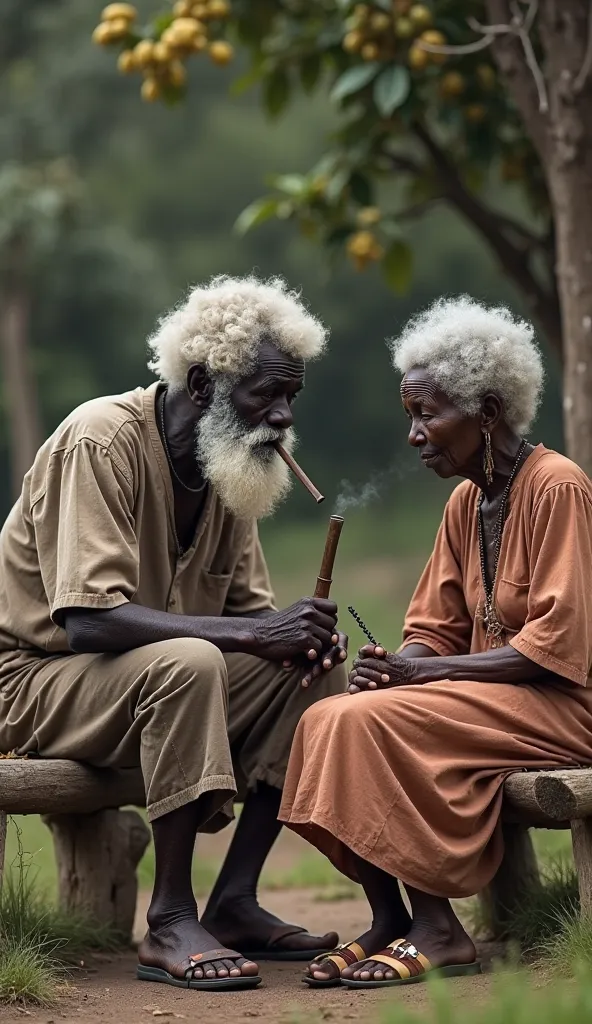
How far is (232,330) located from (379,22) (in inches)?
63.5

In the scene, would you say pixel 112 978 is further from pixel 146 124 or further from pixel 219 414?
pixel 146 124

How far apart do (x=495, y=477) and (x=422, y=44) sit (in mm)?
1791

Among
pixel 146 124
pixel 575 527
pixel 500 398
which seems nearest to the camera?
pixel 575 527

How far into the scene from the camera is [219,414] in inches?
162

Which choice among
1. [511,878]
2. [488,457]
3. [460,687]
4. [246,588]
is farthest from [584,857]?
[246,588]

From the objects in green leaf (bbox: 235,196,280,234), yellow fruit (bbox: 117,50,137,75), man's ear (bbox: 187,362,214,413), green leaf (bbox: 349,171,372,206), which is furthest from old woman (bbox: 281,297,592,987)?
yellow fruit (bbox: 117,50,137,75)

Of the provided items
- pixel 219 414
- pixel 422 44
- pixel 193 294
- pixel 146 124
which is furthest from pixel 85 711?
pixel 146 124

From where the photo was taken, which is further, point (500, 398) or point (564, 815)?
point (500, 398)

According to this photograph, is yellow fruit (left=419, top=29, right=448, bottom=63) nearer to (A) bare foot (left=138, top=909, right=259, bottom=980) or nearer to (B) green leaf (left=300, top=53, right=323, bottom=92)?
(B) green leaf (left=300, top=53, right=323, bottom=92)

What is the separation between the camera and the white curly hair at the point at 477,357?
389 centimetres

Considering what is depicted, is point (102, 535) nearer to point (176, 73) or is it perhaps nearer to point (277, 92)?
point (176, 73)

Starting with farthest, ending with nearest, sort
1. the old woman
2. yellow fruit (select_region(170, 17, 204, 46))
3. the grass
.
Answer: yellow fruit (select_region(170, 17, 204, 46)) < the old woman < the grass

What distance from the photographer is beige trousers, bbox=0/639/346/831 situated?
3672 millimetres

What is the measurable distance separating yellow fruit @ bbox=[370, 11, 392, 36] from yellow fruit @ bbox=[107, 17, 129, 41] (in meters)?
0.93
